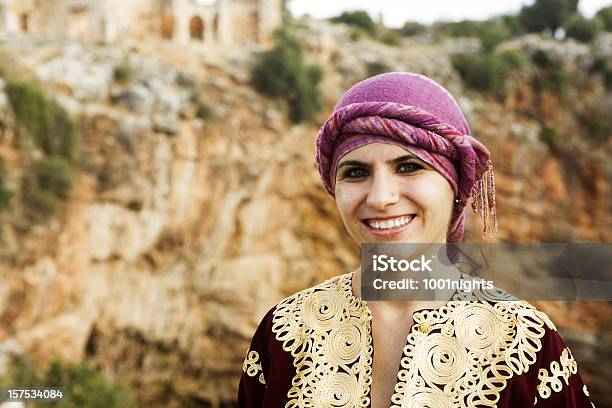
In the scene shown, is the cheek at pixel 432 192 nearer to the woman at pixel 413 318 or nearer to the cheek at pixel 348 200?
the woman at pixel 413 318

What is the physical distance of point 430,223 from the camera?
1284 mm

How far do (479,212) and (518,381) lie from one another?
15.7 inches

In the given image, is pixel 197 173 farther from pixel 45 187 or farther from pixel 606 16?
pixel 606 16

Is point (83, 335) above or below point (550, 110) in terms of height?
below

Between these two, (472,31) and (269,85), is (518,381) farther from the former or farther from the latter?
(472,31)

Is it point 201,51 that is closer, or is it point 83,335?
point 83,335

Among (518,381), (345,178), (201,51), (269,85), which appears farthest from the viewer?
(201,51)

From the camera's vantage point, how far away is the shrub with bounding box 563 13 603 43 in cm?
1758

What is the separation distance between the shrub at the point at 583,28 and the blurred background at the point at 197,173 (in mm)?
1020

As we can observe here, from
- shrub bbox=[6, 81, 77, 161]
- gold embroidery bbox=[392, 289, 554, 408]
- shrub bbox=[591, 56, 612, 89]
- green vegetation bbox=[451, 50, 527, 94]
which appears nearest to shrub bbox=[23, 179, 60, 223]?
shrub bbox=[6, 81, 77, 161]

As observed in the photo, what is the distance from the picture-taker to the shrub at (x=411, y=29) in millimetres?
20406

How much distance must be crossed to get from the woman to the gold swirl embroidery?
2.4 inches

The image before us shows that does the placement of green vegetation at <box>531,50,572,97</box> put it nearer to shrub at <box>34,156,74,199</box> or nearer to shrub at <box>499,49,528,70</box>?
shrub at <box>499,49,528,70</box>

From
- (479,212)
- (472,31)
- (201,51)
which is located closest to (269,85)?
(201,51)
